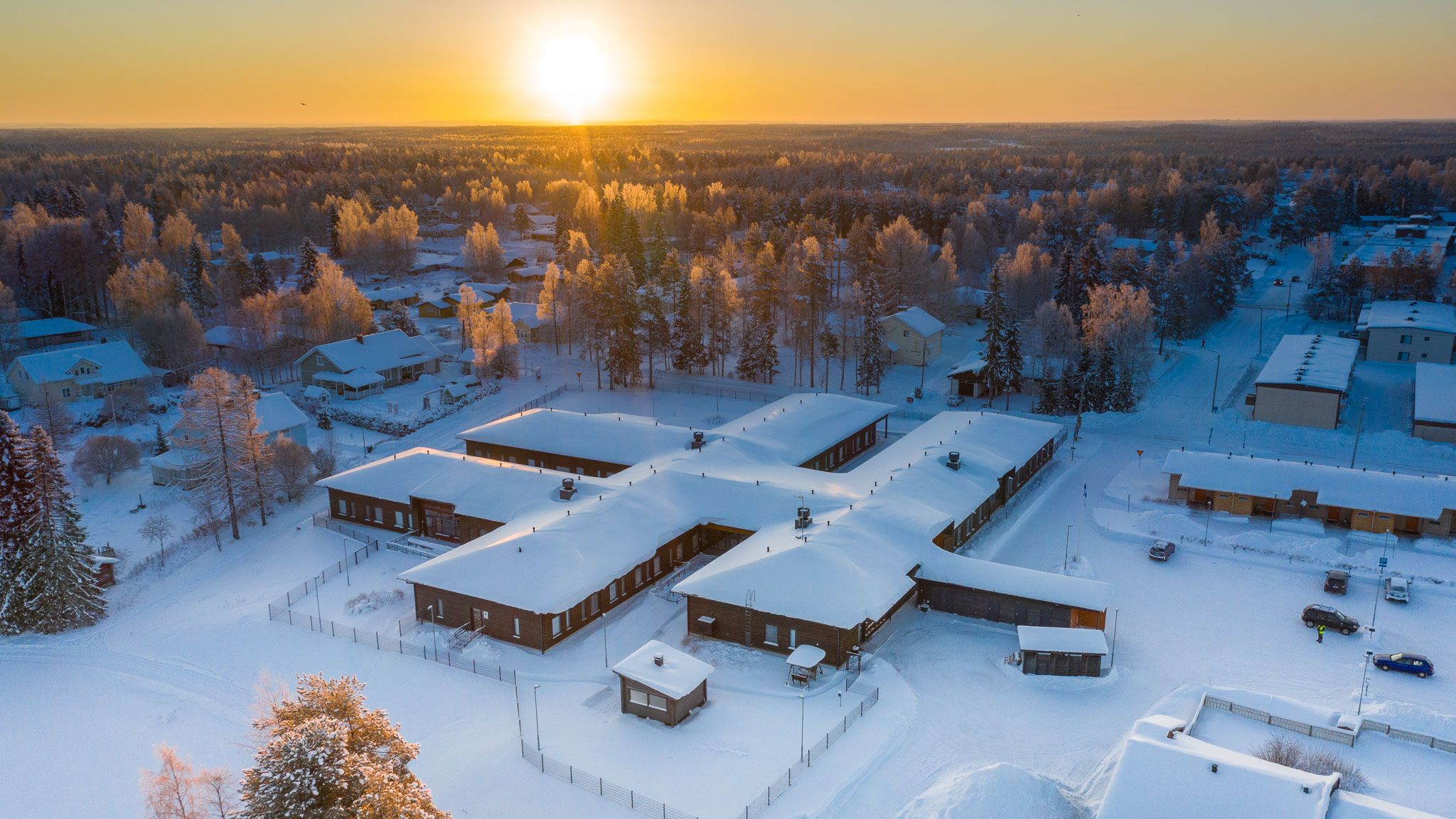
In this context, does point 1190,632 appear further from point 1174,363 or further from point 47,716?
point 1174,363

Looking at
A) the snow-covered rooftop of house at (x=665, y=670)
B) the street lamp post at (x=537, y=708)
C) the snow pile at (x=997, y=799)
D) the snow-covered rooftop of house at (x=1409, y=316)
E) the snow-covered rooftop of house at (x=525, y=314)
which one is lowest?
the street lamp post at (x=537, y=708)

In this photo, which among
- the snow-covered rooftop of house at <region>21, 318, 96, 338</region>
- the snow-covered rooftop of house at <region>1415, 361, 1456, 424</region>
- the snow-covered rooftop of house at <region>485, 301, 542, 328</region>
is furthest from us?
the snow-covered rooftop of house at <region>485, 301, 542, 328</region>

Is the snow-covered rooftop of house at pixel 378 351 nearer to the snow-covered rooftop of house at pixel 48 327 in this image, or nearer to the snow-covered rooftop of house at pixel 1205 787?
the snow-covered rooftop of house at pixel 48 327

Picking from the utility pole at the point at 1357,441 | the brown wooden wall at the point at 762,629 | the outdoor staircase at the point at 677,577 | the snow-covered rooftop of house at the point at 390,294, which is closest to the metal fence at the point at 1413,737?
the brown wooden wall at the point at 762,629

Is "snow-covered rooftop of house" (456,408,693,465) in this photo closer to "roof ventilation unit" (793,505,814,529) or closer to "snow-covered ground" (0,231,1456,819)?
"snow-covered ground" (0,231,1456,819)

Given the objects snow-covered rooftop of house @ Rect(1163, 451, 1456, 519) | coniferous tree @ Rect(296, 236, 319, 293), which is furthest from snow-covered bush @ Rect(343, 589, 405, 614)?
coniferous tree @ Rect(296, 236, 319, 293)

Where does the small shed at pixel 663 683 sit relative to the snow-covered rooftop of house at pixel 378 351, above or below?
below

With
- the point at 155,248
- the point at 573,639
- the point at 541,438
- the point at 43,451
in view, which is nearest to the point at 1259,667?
the point at 573,639
